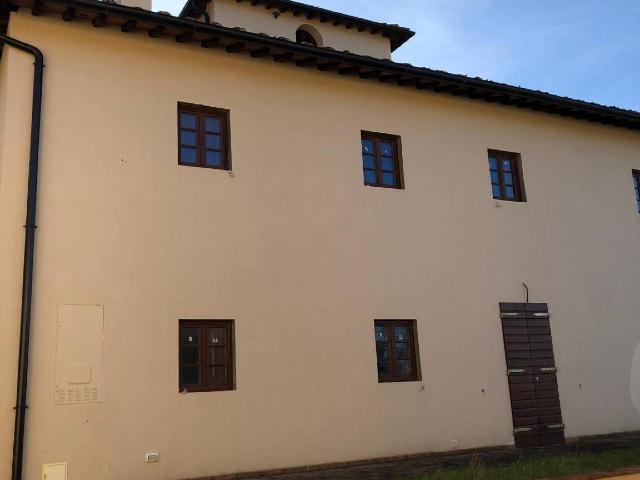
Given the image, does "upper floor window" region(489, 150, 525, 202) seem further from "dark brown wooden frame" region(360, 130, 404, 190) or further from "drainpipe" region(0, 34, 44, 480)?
"drainpipe" region(0, 34, 44, 480)

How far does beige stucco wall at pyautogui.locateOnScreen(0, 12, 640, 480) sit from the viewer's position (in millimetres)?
8906

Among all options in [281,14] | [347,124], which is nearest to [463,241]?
[347,124]

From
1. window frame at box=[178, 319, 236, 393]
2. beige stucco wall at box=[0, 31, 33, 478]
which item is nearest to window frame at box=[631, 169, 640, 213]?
window frame at box=[178, 319, 236, 393]

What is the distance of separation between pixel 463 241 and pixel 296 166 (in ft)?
10.9

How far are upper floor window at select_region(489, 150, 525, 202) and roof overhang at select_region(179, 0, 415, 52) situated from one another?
4562 mm

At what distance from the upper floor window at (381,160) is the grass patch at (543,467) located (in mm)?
4684

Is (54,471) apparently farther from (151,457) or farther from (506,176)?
(506,176)

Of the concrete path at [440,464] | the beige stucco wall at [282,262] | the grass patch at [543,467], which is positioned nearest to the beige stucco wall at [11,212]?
the beige stucco wall at [282,262]

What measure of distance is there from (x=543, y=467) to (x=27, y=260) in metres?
7.27

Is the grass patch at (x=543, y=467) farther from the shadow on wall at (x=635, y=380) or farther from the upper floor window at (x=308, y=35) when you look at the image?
the upper floor window at (x=308, y=35)

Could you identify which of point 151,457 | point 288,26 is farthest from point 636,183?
point 151,457

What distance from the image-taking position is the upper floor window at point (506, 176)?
1294 cm

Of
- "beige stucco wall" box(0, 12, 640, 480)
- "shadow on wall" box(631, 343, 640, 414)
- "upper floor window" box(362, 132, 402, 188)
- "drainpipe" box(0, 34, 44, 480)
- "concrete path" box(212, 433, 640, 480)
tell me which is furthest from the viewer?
"shadow on wall" box(631, 343, 640, 414)

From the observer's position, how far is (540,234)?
12977mm
